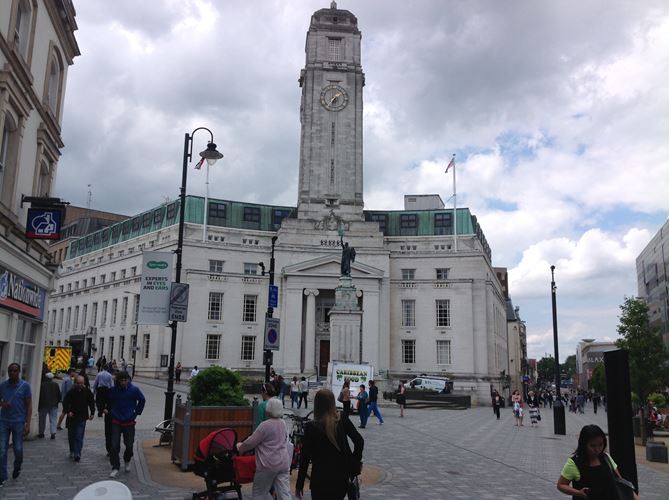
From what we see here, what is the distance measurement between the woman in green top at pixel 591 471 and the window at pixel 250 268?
197ft

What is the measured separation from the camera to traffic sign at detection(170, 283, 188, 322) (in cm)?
1714

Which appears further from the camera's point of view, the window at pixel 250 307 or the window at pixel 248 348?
the window at pixel 250 307

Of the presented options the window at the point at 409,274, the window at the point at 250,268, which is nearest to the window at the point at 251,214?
the window at the point at 250,268

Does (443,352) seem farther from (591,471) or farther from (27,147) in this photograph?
(591,471)

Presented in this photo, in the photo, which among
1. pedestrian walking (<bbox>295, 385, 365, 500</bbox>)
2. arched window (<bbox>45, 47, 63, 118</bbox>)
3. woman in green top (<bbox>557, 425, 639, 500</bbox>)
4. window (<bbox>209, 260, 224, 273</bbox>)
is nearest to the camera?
woman in green top (<bbox>557, 425, 639, 500</bbox>)

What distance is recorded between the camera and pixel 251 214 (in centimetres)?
7188

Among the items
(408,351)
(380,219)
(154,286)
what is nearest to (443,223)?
(380,219)

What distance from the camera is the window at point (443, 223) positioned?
236 ft

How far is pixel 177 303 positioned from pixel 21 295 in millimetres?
3908

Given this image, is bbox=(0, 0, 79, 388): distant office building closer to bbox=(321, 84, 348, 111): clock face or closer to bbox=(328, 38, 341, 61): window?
bbox=(321, 84, 348, 111): clock face

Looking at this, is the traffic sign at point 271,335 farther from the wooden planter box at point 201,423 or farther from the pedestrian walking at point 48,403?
the wooden planter box at point 201,423

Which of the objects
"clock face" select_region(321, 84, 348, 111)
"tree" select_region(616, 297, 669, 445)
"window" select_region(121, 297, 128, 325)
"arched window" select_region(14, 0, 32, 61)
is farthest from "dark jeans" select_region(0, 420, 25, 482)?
"clock face" select_region(321, 84, 348, 111)

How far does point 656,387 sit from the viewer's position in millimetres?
26344

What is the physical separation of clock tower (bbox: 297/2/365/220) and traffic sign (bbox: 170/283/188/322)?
4927cm
